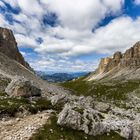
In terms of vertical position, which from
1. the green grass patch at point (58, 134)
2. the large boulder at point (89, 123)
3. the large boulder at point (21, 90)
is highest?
the large boulder at point (21, 90)

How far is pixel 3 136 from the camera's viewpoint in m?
31.9

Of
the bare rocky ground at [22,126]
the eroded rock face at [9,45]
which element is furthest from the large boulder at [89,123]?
the eroded rock face at [9,45]

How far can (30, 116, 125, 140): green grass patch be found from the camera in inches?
1243

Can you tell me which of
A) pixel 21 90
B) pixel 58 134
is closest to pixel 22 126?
pixel 58 134

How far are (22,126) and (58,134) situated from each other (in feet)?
15.1

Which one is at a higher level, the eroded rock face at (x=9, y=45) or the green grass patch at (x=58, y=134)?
the eroded rock face at (x=9, y=45)

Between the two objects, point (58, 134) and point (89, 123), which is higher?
point (89, 123)

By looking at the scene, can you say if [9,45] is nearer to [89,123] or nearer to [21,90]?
[21,90]

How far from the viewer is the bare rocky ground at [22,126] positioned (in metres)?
31.7

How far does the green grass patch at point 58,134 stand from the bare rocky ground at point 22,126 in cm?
80

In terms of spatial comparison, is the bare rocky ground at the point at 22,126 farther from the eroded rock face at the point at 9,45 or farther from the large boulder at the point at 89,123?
the eroded rock face at the point at 9,45

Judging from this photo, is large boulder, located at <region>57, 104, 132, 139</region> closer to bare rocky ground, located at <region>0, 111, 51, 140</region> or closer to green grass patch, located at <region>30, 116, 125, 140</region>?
green grass patch, located at <region>30, 116, 125, 140</region>

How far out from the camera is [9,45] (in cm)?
17350

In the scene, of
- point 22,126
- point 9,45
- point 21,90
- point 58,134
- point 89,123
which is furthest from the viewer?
point 9,45
